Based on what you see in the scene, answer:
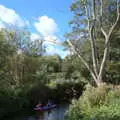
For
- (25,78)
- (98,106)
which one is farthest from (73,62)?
(98,106)

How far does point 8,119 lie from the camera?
922 inches

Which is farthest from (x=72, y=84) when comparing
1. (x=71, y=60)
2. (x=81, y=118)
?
(x=81, y=118)

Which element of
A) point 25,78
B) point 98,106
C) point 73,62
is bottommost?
point 98,106

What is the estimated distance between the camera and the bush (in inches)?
499

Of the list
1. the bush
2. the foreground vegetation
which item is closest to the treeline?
the foreground vegetation

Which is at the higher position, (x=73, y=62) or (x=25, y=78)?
(x=73, y=62)

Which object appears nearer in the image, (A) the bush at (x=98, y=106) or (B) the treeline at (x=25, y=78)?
(A) the bush at (x=98, y=106)

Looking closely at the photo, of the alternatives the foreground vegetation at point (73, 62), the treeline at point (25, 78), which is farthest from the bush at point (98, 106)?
the treeline at point (25, 78)

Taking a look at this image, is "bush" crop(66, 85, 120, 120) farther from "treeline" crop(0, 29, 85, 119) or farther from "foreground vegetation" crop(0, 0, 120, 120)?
"treeline" crop(0, 29, 85, 119)

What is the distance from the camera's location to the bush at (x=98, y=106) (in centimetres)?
1266

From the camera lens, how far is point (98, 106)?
15.4m

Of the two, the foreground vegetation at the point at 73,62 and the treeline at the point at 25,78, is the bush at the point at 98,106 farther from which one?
the treeline at the point at 25,78

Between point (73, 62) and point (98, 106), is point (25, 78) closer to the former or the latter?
point (73, 62)

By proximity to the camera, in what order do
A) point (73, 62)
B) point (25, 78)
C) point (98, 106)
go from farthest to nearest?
1. point (73, 62)
2. point (25, 78)
3. point (98, 106)
